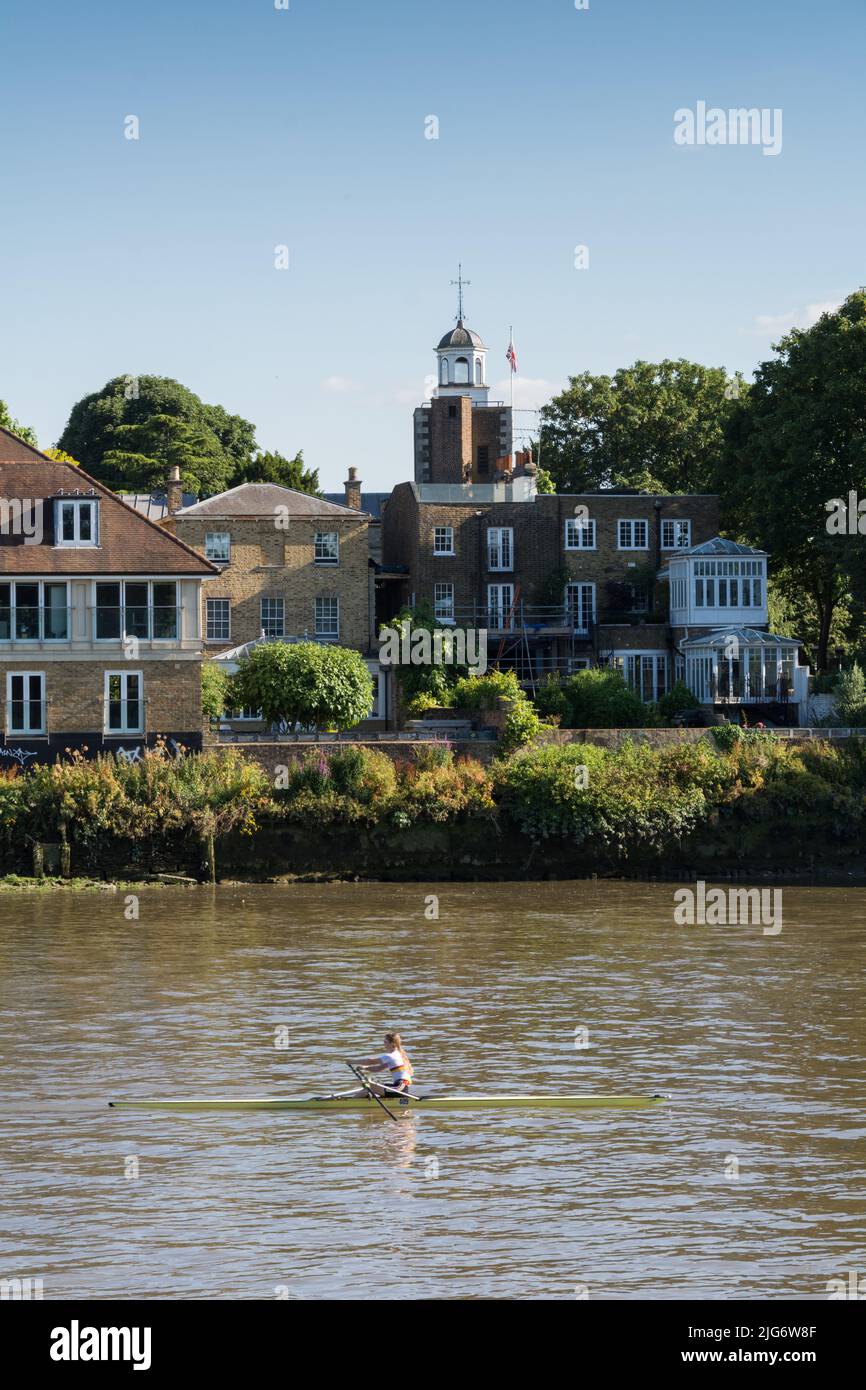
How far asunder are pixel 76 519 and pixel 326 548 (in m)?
19.0

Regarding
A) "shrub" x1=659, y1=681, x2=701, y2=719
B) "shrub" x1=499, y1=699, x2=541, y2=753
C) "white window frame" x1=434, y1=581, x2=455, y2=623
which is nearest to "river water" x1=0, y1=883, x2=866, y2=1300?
"shrub" x1=499, y1=699, x2=541, y2=753

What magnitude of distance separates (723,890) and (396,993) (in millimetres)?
17076

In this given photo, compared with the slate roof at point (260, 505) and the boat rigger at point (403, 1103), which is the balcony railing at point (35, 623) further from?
the boat rigger at point (403, 1103)

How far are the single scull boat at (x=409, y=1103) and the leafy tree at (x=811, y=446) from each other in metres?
41.1

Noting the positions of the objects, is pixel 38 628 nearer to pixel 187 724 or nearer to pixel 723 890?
pixel 187 724

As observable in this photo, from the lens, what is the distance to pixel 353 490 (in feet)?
243

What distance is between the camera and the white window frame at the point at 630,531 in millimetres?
71625

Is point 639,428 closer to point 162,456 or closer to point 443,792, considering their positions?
point 162,456

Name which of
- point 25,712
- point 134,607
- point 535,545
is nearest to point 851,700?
point 535,545

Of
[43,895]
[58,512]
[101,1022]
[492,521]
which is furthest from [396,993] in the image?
[492,521]

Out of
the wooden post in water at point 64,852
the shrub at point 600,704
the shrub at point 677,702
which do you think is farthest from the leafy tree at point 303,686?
the shrub at point 677,702

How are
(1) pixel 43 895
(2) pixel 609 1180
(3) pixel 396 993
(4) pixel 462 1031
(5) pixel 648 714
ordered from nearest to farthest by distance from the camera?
(2) pixel 609 1180, (4) pixel 462 1031, (3) pixel 396 993, (1) pixel 43 895, (5) pixel 648 714
